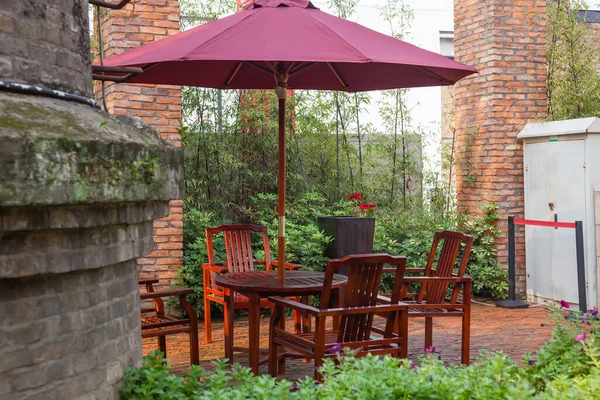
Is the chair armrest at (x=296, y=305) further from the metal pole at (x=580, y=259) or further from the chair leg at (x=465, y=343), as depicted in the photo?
the metal pole at (x=580, y=259)

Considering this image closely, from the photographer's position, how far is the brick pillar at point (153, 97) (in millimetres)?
6613

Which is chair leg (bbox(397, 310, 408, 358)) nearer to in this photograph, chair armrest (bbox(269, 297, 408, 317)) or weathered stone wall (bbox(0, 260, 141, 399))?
chair armrest (bbox(269, 297, 408, 317))

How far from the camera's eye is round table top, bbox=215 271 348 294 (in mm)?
4422

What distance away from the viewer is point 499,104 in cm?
812

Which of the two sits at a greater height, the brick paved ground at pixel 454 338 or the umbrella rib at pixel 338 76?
the umbrella rib at pixel 338 76

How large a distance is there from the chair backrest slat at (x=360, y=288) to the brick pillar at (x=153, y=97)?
294 centimetres

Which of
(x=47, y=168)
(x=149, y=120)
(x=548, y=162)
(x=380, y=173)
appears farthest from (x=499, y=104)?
(x=47, y=168)

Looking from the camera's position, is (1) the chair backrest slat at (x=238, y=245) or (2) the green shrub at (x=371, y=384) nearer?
(2) the green shrub at (x=371, y=384)

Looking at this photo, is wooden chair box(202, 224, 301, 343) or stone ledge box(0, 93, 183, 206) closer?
stone ledge box(0, 93, 183, 206)

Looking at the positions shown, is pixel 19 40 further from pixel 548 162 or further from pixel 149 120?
pixel 548 162

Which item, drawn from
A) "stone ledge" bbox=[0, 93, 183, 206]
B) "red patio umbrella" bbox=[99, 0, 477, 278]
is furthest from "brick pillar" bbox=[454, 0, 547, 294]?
"stone ledge" bbox=[0, 93, 183, 206]

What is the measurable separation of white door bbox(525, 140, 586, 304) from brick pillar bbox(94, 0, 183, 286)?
147 inches

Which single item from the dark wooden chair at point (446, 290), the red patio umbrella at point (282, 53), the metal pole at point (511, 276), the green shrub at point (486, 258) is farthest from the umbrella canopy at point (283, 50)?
the green shrub at point (486, 258)

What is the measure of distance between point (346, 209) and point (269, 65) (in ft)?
10.9
